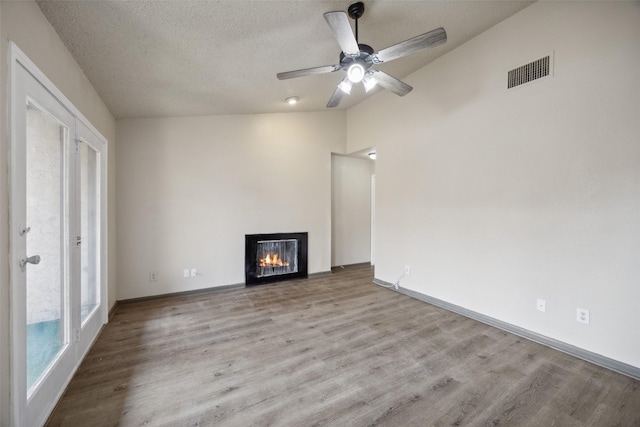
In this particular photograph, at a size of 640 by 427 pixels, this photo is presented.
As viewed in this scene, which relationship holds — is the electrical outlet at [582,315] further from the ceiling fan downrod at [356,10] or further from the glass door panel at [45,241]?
the glass door panel at [45,241]

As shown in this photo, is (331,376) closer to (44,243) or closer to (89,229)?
(44,243)

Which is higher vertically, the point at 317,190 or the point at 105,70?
the point at 105,70

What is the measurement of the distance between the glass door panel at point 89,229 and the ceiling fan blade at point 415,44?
2595 mm

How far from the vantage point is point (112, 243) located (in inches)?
129

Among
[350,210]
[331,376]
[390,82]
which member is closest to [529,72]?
[390,82]

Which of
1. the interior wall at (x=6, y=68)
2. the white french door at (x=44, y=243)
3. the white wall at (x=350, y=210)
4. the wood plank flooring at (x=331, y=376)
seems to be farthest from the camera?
the white wall at (x=350, y=210)

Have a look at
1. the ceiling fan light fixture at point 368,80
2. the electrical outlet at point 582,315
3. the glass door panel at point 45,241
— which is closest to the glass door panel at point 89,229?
the glass door panel at point 45,241

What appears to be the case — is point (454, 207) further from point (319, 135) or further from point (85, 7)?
point (85, 7)

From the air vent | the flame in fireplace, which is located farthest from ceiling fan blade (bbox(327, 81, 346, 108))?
the flame in fireplace

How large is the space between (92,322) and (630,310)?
454 centimetres

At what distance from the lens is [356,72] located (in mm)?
2193

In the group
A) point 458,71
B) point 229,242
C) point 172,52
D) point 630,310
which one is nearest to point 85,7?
point 172,52

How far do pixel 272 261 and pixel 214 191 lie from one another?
1506mm

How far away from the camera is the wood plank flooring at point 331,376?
162cm
